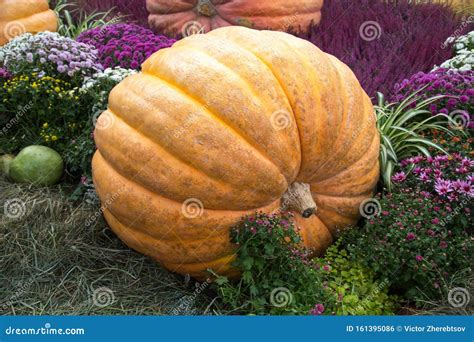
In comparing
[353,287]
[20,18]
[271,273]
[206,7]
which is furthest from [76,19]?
[353,287]

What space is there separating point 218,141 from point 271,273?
72cm

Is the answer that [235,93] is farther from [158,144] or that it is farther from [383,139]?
[383,139]

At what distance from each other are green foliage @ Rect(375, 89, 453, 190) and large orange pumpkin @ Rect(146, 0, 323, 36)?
1832mm

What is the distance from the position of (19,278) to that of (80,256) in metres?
0.34

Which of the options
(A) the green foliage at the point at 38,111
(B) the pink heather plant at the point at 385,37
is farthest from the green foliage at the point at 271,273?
(B) the pink heather plant at the point at 385,37

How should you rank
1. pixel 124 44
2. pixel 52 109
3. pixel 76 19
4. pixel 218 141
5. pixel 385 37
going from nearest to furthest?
pixel 218 141 → pixel 52 109 → pixel 124 44 → pixel 385 37 → pixel 76 19

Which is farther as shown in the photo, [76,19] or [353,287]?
[76,19]

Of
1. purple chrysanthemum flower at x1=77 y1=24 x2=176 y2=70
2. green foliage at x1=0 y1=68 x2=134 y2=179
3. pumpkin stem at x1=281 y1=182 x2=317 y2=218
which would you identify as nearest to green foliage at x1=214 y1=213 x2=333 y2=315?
pumpkin stem at x1=281 y1=182 x2=317 y2=218

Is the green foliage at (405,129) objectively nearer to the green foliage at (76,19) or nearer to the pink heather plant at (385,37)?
the pink heather plant at (385,37)

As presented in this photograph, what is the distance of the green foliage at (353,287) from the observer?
10.5 feet

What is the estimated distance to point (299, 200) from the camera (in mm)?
3330

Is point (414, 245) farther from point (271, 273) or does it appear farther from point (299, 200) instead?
point (271, 273)

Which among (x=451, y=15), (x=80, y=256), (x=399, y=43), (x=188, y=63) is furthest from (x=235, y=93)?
(x=451, y=15)

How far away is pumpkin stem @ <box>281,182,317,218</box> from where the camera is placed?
10.9ft
